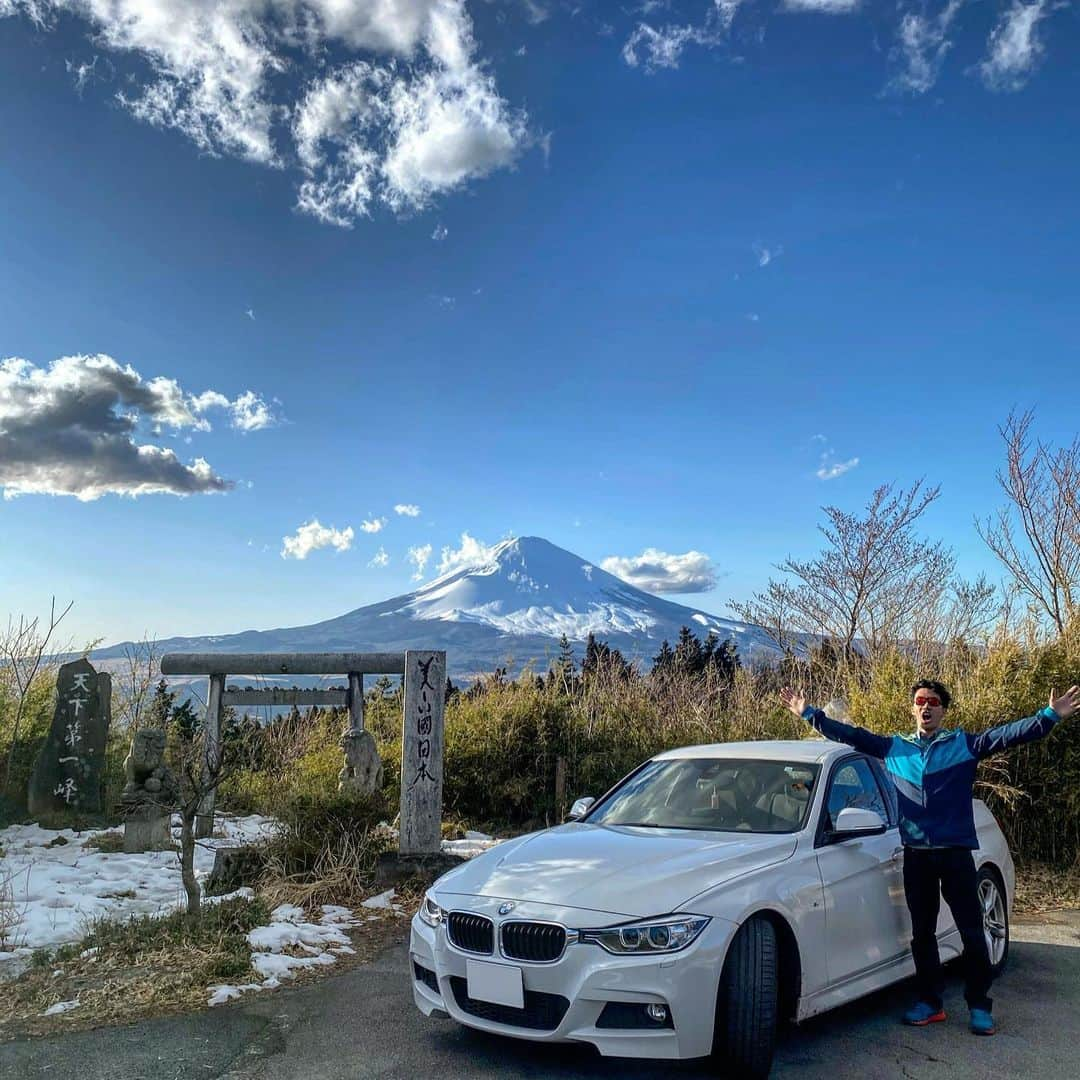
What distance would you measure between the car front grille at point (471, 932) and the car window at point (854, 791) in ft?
6.07

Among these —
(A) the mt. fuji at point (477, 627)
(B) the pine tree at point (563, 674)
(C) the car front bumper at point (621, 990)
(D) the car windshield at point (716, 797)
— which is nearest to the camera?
(C) the car front bumper at point (621, 990)

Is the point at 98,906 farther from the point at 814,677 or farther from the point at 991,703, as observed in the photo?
the point at 814,677

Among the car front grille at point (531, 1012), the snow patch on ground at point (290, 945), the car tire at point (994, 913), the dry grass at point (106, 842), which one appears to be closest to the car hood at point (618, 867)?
the car front grille at point (531, 1012)

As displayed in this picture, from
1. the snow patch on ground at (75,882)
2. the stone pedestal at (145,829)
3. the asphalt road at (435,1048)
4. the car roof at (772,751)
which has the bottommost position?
the asphalt road at (435,1048)

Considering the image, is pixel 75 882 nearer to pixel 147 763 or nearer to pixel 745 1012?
pixel 147 763

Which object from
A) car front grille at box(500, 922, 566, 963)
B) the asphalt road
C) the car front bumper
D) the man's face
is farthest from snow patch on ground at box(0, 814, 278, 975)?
Result: the man's face

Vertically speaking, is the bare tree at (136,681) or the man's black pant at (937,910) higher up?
the bare tree at (136,681)

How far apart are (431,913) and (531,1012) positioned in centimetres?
78

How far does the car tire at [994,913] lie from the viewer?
535cm

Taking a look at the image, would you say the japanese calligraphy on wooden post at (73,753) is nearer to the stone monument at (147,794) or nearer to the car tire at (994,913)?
the stone monument at (147,794)

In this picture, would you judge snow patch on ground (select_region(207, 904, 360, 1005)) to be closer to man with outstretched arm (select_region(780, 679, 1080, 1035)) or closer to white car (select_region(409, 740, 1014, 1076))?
white car (select_region(409, 740, 1014, 1076))

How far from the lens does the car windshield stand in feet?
15.3

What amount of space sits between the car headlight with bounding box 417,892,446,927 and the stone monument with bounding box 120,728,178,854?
17.6ft

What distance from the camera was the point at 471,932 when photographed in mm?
3928
